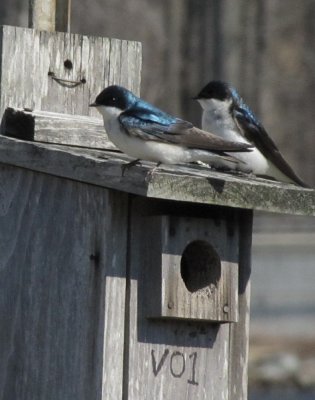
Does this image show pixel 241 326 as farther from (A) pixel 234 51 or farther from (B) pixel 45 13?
(A) pixel 234 51

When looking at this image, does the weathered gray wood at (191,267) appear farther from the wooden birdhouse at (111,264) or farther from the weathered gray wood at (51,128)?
the weathered gray wood at (51,128)

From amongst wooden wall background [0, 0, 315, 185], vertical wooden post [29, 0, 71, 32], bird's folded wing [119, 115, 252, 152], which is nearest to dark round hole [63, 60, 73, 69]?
vertical wooden post [29, 0, 71, 32]

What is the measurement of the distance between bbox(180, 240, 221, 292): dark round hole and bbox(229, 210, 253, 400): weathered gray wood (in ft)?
0.40

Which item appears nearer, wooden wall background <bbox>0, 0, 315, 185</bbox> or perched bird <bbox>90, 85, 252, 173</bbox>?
perched bird <bbox>90, 85, 252, 173</bbox>

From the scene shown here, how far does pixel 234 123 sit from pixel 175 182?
1788mm

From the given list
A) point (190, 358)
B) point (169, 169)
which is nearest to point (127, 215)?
point (169, 169)

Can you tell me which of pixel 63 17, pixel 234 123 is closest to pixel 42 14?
pixel 63 17

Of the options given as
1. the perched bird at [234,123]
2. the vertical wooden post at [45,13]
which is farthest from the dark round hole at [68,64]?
A: the perched bird at [234,123]

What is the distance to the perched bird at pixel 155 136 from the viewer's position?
13.5 ft

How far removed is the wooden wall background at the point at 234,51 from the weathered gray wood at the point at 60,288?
11.4m

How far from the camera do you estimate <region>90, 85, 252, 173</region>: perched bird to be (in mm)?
4129

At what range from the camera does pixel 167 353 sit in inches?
159

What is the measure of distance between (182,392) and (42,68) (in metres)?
1.05

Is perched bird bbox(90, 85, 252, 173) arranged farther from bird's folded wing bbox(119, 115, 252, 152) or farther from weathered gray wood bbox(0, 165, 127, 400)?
weathered gray wood bbox(0, 165, 127, 400)
